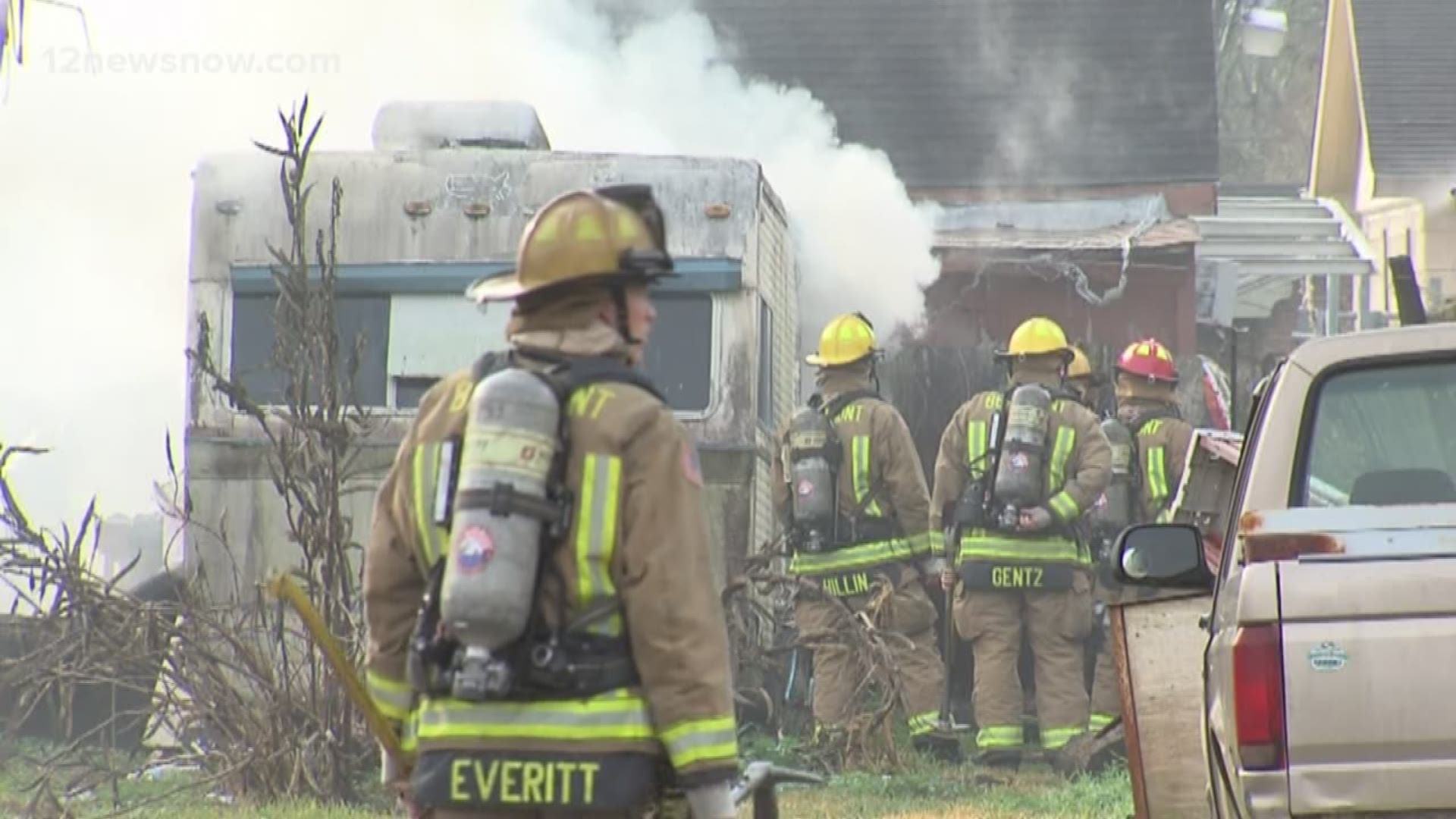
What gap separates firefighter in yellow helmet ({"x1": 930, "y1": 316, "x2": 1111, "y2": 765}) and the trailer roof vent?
8.18 feet

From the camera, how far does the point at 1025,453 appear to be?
1077 centimetres

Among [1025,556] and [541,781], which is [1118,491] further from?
[541,781]

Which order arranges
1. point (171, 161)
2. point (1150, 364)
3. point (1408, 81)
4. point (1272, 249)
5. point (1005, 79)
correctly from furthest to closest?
point (1408, 81), point (1005, 79), point (1272, 249), point (171, 161), point (1150, 364)

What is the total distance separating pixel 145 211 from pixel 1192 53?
11494 mm

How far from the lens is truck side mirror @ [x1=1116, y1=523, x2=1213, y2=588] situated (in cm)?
489

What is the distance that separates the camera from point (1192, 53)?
2356 cm

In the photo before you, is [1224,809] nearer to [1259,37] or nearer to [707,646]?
[707,646]

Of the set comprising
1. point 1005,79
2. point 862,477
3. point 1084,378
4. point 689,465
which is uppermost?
point 1005,79

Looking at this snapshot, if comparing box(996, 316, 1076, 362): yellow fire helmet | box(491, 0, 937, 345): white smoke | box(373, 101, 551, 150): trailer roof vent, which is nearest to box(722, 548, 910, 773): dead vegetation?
box(996, 316, 1076, 362): yellow fire helmet

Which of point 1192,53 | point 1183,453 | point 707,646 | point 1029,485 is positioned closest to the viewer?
point 707,646

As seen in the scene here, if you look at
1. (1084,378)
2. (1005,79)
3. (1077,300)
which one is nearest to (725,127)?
(1077,300)

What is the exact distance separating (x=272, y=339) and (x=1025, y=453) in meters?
3.36

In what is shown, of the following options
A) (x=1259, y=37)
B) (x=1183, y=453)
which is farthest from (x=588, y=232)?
(x=1259, y=37)

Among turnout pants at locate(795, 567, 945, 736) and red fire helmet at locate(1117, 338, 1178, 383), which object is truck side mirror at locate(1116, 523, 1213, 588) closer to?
turnout pants at locate(795, 567, 945, 736)
